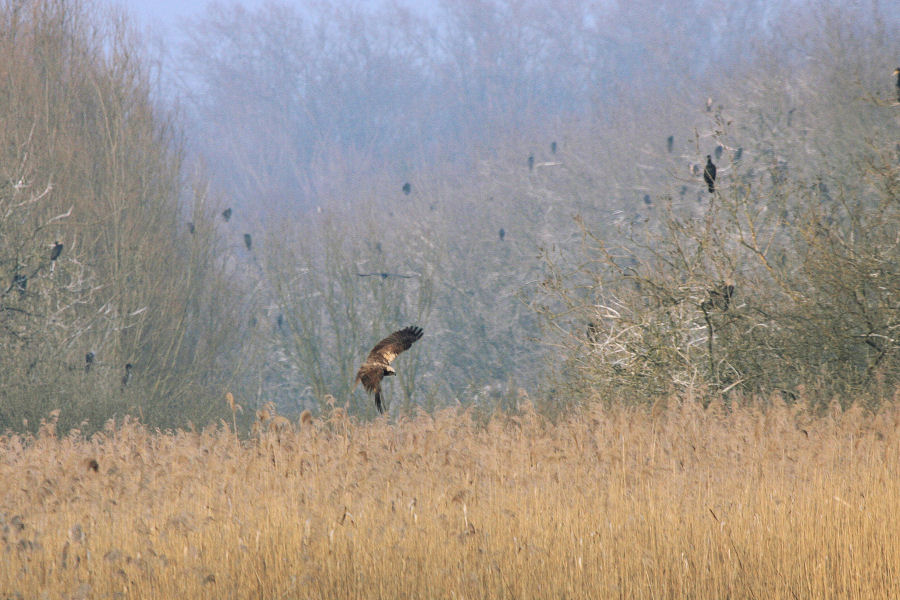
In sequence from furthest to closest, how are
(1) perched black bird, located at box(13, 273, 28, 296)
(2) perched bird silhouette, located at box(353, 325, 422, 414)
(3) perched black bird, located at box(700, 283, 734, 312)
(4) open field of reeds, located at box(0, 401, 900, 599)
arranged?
(1) perched black bird, located at box(13, 273, 28, 296) → (3) perched black bird, located at box(700, 283, 734, 312) → (2) perched bird silhouette, located at box(353, 325, 422, 414) → (4) open field of reeds, located at box(0, 401, 900, 599)

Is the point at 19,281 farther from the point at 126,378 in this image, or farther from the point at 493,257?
the point at 493,257

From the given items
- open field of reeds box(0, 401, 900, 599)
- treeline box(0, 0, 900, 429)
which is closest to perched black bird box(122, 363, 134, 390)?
treeline box(0, 0, 900, 429)

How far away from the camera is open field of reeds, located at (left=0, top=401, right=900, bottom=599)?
3.96 meters

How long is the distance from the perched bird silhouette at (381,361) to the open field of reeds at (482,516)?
0.53 metres

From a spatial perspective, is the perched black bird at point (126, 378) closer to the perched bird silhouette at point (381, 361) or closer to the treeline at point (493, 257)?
the treeline at point (493, 257)

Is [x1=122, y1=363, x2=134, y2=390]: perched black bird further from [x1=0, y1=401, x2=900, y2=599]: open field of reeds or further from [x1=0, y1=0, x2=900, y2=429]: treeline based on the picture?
[x1=0, y1=401, x2=900, y2=599]: open field of reeds

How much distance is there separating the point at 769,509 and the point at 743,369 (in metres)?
4.98

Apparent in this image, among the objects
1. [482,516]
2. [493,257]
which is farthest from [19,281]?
[493,257]

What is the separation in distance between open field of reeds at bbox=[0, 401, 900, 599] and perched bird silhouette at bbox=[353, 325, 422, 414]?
0.53m

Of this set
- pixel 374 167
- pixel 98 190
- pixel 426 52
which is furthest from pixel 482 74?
pixel 98 190

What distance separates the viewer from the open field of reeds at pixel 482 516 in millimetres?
3959

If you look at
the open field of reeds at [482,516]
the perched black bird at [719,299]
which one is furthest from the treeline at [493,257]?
the open field of reeds at [482,516]

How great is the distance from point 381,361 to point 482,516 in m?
1.94

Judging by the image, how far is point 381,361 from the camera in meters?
6.50
